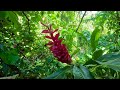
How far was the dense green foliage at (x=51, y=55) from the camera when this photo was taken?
77cm

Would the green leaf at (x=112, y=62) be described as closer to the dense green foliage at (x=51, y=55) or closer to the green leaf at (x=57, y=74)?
the dense green foliage at (x=51, y=55)

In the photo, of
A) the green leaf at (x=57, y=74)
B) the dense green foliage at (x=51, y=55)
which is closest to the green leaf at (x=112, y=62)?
the dense green foliage at (x=51, y=55)

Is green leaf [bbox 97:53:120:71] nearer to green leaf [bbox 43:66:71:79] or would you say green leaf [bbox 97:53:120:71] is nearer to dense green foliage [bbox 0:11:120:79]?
dense green foliage [bbox 0:11:120:79]

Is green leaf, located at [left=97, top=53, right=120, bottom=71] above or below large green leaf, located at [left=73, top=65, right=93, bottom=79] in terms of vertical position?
above

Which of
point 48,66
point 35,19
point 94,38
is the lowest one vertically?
point 48,66

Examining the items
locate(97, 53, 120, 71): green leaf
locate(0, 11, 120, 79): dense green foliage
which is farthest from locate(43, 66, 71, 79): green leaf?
locate(97, 53, 120, 71): green leaf

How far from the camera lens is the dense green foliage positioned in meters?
0.77

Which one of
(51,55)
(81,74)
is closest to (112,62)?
(81,74)

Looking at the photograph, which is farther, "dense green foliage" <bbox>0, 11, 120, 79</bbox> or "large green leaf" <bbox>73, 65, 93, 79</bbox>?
"dense green foliage" <bbox>0, 11, 120, 79</bbox>
